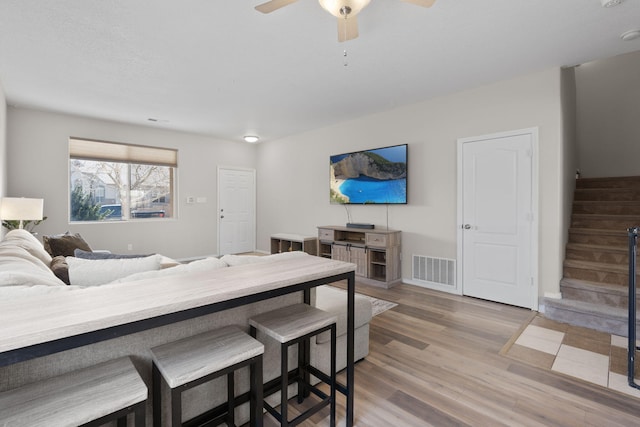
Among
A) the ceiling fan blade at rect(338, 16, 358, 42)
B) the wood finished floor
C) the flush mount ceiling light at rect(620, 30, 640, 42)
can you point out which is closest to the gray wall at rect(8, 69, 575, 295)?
the flush mount ceiling light at rect(620, 30, 640, 42)

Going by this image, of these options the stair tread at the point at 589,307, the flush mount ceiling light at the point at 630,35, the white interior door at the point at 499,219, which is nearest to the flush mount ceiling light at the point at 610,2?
the flush mount ceiling light at the point at 630,35

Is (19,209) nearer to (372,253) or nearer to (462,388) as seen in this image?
(372,253)

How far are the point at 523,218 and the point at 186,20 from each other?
381 cm

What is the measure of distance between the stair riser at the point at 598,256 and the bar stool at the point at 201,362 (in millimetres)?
3783

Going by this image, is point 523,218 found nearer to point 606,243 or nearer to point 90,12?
point 606,243

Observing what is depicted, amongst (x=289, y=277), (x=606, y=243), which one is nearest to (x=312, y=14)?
(x=289, y=277)

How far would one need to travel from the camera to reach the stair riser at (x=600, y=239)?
11.1 feet

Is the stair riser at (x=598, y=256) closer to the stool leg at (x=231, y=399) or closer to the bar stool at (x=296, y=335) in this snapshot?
the bar stool at (x=296, y=335)

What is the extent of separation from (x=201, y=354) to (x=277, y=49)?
2608 millimetres

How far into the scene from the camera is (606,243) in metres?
3.44

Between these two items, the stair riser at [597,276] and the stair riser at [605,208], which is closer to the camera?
the stair riser at [597,276]

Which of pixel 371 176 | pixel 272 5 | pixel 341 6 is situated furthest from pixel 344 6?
pixel 371 176

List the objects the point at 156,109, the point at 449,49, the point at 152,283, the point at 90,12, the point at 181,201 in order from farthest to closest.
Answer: the point at 181,201
the point at 156,109
the point at 449,49
the point at 90,12
the point at 152,283

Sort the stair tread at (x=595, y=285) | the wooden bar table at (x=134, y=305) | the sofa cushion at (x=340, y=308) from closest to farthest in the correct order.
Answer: the wooden bar table at (x=134, y=305) → the sofa cushion at (x=340, y=308) → the stair tread at (x=595, y=285)
